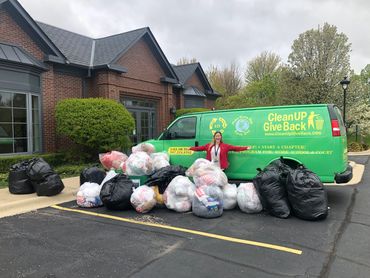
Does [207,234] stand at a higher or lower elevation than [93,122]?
lower

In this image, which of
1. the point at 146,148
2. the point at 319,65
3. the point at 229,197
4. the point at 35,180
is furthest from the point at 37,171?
the point at 319,65

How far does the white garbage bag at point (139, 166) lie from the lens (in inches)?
276

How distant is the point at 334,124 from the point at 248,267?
3962mm

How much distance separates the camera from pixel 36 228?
5.36 meters

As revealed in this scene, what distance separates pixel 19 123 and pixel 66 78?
3.03 meters

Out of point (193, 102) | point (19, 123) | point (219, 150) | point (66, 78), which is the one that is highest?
point (66, 78)

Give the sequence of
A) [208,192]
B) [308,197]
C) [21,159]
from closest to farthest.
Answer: [308,197] < [208,192] < [21,159]

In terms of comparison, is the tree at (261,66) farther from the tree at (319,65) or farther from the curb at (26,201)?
the curb at (26,201)

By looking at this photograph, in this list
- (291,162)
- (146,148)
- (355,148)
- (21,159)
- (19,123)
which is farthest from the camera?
(355,148)

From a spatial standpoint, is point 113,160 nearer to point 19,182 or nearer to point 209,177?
point 19,182

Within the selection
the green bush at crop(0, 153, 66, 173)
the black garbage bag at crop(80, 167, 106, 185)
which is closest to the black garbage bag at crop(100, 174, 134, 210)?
the black garbage bag at crop(80, 167, 106, 185)

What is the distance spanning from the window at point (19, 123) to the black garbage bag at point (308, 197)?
9120mm

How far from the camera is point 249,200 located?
6070 mm

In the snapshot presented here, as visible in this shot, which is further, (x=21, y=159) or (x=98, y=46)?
(x=98, y=46)
